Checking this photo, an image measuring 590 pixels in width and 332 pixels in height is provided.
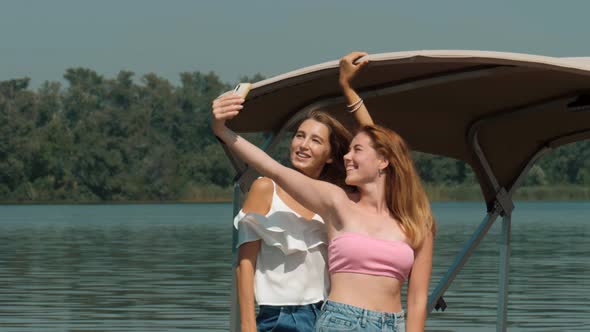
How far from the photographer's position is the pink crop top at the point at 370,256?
17.0 ft

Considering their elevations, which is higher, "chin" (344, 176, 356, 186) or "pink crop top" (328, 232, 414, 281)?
"chin" (344, 176, 356, 186)

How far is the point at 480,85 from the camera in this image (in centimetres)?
673

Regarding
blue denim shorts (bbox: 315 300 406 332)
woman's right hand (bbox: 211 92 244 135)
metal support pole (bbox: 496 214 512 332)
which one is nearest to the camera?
blue denim shorts (bbox: 315 300 406 332)

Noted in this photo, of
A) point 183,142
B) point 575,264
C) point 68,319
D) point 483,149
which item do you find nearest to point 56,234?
point 575,264

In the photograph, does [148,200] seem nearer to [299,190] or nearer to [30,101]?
[30,101]

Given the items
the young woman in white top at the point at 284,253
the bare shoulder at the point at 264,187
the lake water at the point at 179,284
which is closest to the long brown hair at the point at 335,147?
the young woman in white top at the point at 284,253

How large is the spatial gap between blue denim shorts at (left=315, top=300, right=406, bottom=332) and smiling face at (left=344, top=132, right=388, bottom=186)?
0.49 meters

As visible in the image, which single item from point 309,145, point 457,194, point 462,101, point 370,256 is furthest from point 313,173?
point 457,194

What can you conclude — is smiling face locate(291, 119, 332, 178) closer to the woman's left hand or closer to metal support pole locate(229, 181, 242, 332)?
the woman's left hand

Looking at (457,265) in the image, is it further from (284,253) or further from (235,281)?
(284,253)

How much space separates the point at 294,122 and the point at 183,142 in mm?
106992

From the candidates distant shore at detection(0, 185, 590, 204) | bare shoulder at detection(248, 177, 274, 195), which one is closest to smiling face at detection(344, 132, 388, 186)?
→ bare shoulder at detection(248, 177, 274, 195)

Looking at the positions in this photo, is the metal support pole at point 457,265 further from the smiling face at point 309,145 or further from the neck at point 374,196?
the neck at point 374,196

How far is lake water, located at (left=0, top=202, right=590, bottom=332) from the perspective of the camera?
→ 1958 cm
